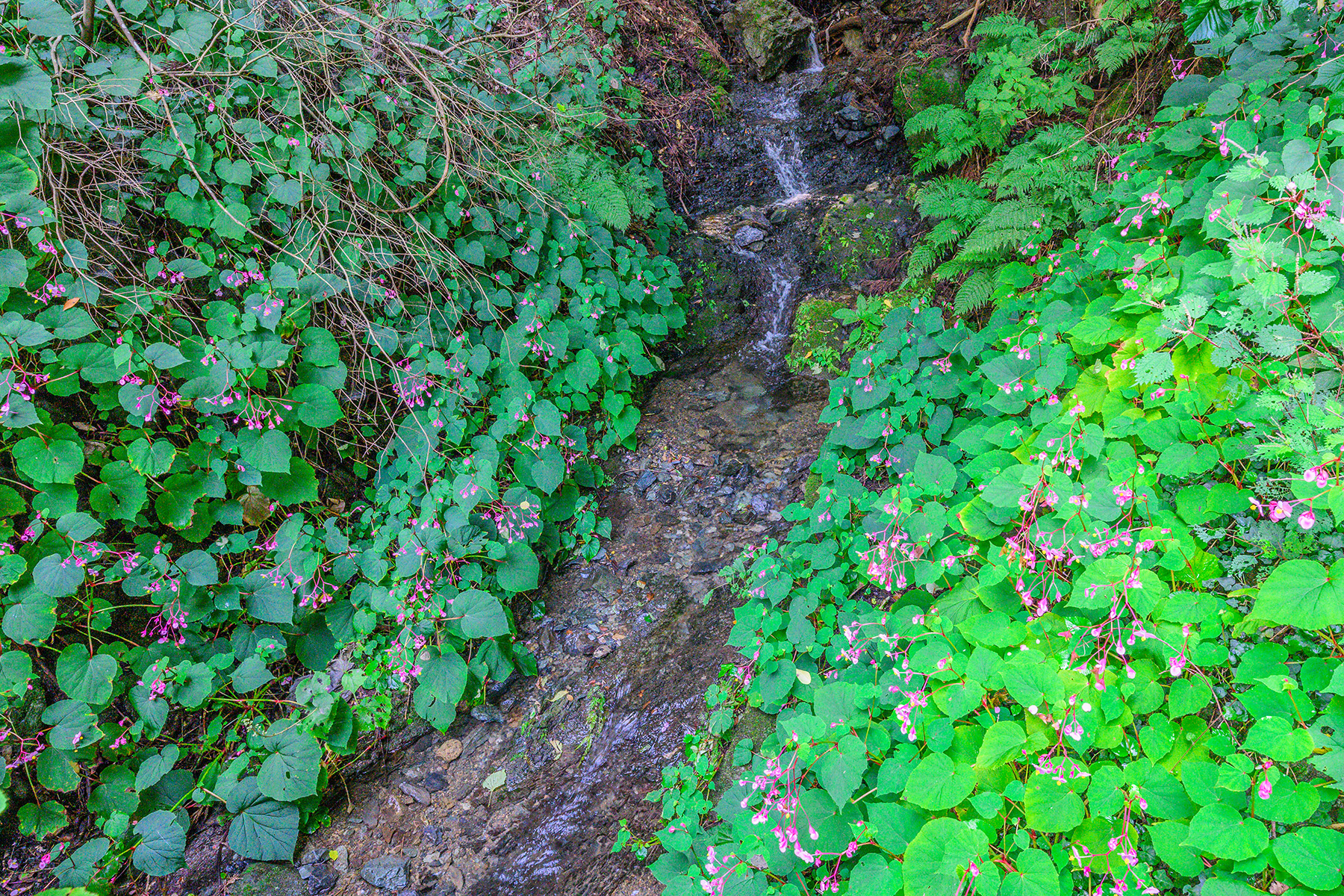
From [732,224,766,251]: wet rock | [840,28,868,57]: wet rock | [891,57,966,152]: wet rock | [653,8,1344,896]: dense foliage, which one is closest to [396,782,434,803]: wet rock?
[653,8,1344,896]: dense foliage

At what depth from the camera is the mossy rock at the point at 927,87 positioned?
521 cm

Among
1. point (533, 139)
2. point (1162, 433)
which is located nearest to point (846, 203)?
point (533, 139)

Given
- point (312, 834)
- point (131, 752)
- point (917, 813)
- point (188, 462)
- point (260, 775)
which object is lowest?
point (917, 813)

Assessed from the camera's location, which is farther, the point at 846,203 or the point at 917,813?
the point at 846,203

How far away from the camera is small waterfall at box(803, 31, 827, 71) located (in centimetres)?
685

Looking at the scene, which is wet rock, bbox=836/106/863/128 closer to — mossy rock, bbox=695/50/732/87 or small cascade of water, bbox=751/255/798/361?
mossy rock, bbox=695/50/732/87

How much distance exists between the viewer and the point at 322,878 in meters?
2.49

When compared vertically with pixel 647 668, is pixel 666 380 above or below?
above

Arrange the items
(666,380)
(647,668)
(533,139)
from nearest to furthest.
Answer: (647,668) → (533,139) → (666,380)

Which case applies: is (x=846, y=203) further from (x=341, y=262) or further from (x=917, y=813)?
(x=917, y=813)

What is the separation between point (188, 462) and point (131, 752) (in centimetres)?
124

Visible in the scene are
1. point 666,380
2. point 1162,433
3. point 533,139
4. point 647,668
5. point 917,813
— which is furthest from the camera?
point 666,380

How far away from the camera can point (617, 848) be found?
7.80 feet

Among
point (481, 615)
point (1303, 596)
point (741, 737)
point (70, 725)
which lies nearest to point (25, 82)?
point (70, 725)
